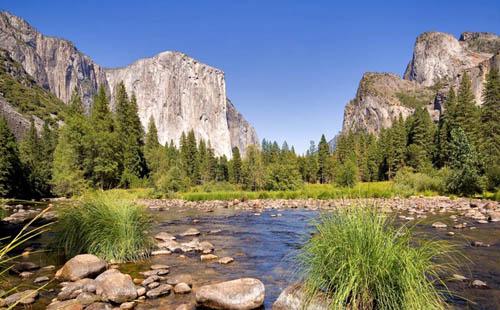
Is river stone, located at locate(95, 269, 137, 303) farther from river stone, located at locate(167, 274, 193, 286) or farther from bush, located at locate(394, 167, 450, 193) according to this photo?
bush, located at locate(394, 167, 450, 193)

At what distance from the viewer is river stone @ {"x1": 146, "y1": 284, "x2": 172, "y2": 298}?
674cm

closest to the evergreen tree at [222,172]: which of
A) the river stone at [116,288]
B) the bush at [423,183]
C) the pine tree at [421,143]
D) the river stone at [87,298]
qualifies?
the pine tree at [421,143]

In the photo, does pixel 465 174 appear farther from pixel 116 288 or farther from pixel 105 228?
pixel 116 288

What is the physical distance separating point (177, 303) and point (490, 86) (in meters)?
57.8

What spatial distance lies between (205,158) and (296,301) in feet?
249

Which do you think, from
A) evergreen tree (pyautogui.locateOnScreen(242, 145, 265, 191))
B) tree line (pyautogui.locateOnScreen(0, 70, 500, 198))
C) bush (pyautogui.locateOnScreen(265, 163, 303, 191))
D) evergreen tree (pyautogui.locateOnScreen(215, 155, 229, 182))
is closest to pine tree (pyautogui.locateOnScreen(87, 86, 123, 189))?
tree line (pyautogui.locateOnScreen(0, 70, 500, 198))

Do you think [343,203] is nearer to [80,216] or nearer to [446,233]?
[80,216]

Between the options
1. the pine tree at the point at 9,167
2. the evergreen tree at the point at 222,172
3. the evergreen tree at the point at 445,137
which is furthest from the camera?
the evergreen tree at the point at 222,172

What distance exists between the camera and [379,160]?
69250 millimetres

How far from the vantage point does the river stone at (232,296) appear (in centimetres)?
605

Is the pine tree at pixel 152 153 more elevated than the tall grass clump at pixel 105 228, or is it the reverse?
the pine tree at pixel 152 153

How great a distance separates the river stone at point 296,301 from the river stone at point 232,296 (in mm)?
676

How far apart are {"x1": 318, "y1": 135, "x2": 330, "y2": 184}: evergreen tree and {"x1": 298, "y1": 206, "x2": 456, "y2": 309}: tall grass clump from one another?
234ft

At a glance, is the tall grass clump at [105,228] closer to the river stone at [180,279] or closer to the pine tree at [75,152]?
the river stone at [180,279]
